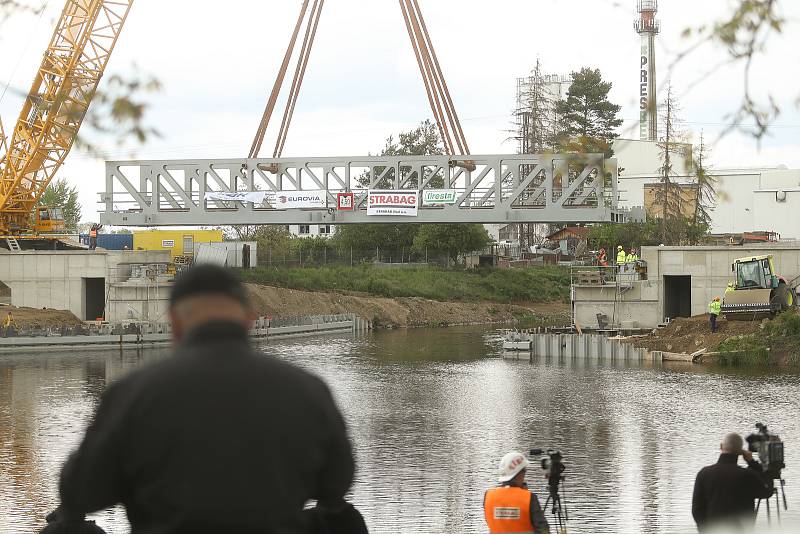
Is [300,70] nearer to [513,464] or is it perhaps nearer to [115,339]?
[115,339]

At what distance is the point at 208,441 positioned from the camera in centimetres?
391

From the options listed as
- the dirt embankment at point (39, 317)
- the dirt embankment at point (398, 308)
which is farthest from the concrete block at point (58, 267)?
the dirt embankment at point (398, 308)

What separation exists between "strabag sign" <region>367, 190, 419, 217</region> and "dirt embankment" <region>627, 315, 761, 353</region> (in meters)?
14.8

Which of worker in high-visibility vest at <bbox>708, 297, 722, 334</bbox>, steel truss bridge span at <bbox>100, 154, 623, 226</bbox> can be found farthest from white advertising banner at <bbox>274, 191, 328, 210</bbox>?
worker in high-visibility vest at <bbox>708, 297, 722, 334</bbox>

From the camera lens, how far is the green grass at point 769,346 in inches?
1609

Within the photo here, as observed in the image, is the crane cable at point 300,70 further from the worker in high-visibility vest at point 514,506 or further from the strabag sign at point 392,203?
the worker in high-visibility vest at point 514,506

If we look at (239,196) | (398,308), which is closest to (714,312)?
(239,196)

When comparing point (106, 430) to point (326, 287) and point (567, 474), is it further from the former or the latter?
point (326, 287)

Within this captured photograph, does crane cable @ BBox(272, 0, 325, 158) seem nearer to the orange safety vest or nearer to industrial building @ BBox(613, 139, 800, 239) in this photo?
industrial building @ BBox(613, 139, 800, 239)

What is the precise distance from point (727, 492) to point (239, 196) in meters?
51.0

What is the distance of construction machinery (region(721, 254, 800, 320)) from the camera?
43.6 metres

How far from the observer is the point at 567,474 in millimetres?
19797

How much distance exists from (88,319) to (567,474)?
1855 inches

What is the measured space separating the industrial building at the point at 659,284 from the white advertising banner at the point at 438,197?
887cm
